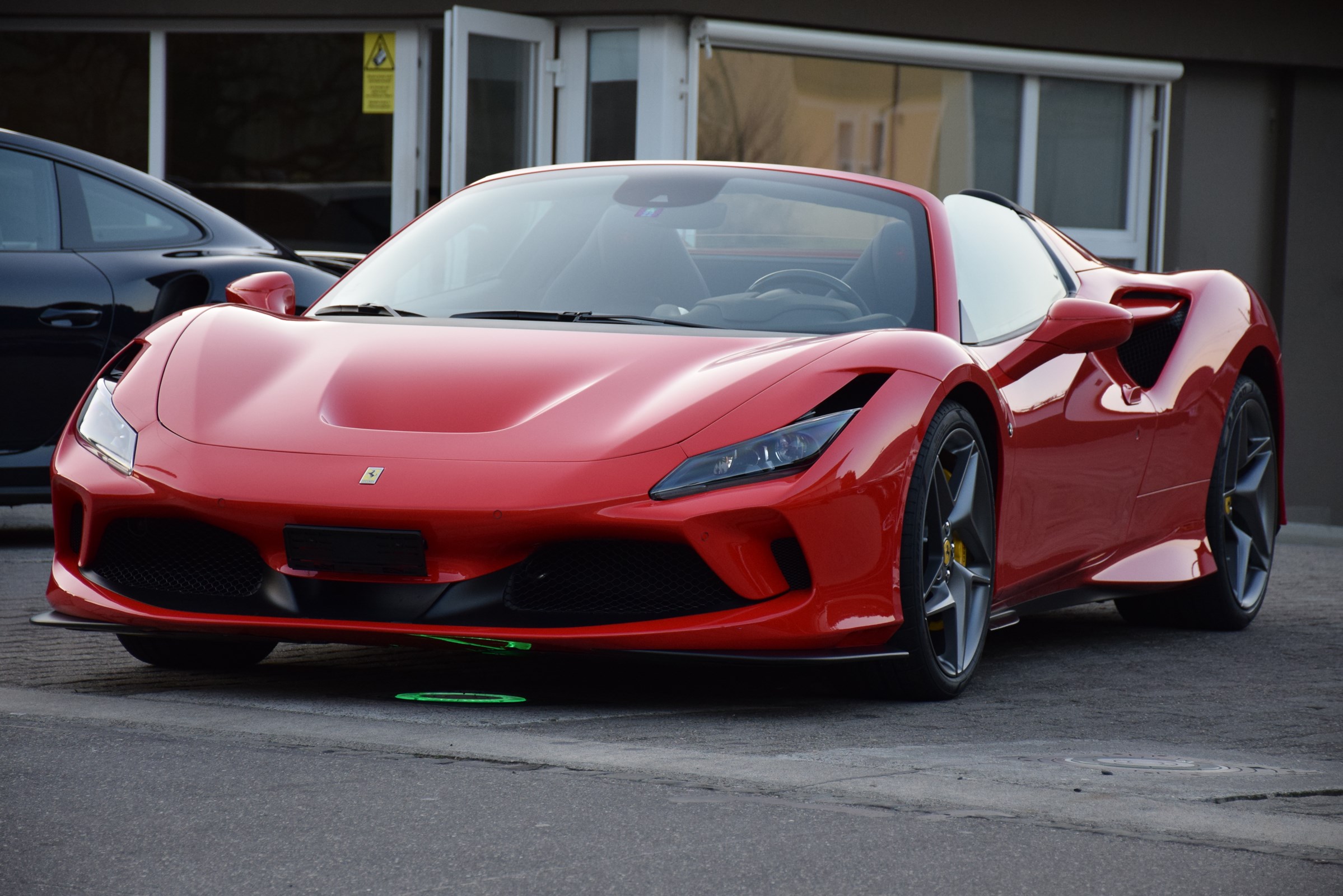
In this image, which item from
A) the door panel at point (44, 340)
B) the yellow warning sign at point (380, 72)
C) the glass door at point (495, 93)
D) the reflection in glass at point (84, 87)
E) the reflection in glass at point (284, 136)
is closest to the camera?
the door panel at point (44, 340)

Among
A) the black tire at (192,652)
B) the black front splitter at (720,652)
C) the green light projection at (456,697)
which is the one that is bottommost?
the black tire at (192,652)

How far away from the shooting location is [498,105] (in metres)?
11.8

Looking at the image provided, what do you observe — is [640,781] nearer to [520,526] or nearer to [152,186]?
[520,526]

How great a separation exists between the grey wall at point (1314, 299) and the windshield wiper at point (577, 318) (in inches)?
394

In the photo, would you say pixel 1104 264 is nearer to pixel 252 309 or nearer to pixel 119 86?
pixel 252 309

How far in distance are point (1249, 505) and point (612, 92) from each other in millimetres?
6544

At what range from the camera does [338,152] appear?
1268 cm

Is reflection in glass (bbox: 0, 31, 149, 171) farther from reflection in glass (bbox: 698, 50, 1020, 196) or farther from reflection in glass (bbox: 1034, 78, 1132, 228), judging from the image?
reflection in glass (bbox: 1034, 78, 1132, 228)

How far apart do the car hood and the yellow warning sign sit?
26.9 feet

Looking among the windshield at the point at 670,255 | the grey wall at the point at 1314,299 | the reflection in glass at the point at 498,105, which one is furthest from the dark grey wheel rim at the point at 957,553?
the grey wall at the point at 1314,299

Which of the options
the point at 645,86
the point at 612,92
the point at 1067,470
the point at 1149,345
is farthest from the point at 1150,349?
the point at 612,92

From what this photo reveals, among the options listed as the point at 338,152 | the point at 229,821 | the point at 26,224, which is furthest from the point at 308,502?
the point at 338,152

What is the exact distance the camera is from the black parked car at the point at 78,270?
21.1 feet

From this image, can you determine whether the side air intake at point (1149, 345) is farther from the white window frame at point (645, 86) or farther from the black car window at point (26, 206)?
the white window frame at point (645, 86)
